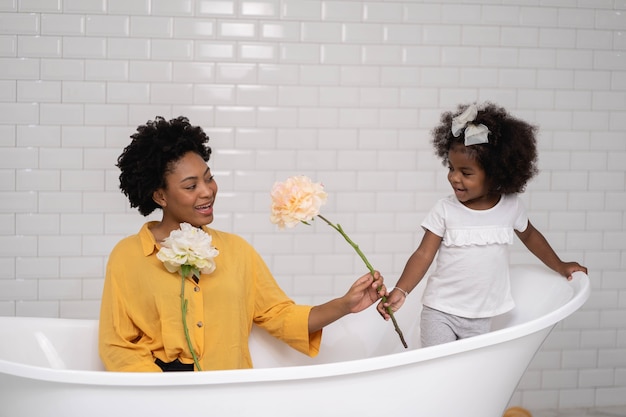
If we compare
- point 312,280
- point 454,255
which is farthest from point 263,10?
point 454,255

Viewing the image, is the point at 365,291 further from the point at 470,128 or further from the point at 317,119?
the point at 317,119

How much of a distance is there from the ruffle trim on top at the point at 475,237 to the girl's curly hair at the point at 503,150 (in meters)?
0.14

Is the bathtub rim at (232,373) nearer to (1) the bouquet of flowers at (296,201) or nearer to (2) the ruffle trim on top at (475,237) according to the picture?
(1) the bouquet of flowers at (296,201)

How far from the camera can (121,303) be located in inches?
89.0

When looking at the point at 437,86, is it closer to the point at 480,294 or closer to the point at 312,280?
the point at 312,280

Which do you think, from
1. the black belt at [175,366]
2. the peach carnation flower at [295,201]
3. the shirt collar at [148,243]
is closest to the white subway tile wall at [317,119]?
the shirt collar at [148,243]

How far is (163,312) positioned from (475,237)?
1022mm

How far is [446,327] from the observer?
8.43 ft

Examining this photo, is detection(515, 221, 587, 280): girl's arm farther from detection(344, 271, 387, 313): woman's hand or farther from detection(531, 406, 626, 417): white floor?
detection(531, 406, 626, 417): white floor

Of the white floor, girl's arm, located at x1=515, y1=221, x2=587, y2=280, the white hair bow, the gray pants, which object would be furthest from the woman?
the white floor

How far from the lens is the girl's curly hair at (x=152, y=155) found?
7.43ft

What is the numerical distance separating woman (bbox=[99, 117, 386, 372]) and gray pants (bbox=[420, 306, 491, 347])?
409 millimetres

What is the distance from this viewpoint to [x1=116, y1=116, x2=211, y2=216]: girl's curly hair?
2.26 metres

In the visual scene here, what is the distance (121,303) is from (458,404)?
3.23 feet
